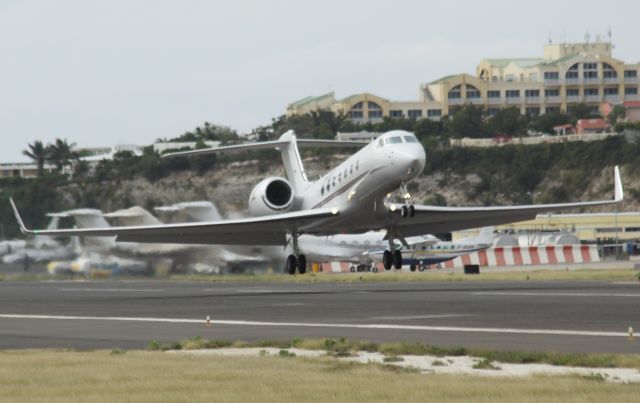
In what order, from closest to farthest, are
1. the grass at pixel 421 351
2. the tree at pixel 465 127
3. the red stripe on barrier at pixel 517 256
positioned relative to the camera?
the grass at pixel 421 351 → the red stripe on barrier at pixel 517 256 → the tree at pixel 465 127

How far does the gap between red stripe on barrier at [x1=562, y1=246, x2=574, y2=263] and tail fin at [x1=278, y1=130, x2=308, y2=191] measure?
19725 millimetres

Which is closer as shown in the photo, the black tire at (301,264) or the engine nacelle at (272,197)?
the black tire at (301,264)

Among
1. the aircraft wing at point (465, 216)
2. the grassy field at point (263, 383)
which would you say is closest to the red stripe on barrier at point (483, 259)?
the aircraft wing at point (465, 216)

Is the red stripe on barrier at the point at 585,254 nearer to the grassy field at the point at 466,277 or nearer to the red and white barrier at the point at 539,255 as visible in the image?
the red and white barrier at the point at 539,255

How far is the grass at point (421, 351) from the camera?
60.7ft

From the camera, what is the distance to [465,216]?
149ft

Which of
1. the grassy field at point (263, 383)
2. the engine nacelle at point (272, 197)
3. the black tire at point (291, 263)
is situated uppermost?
the engine nacelle at point (272, 197)

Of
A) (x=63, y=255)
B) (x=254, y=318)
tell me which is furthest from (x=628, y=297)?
(x=63, y=255)

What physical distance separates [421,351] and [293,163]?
30.8 metres

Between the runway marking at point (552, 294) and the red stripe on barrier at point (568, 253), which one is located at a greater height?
the runway marking at point (552, 294)

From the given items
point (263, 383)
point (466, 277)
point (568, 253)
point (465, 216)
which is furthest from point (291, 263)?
point (263, 383)

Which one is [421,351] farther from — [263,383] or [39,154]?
[39,154]

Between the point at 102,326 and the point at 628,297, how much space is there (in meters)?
A: 13.9

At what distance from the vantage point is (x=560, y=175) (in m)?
137
